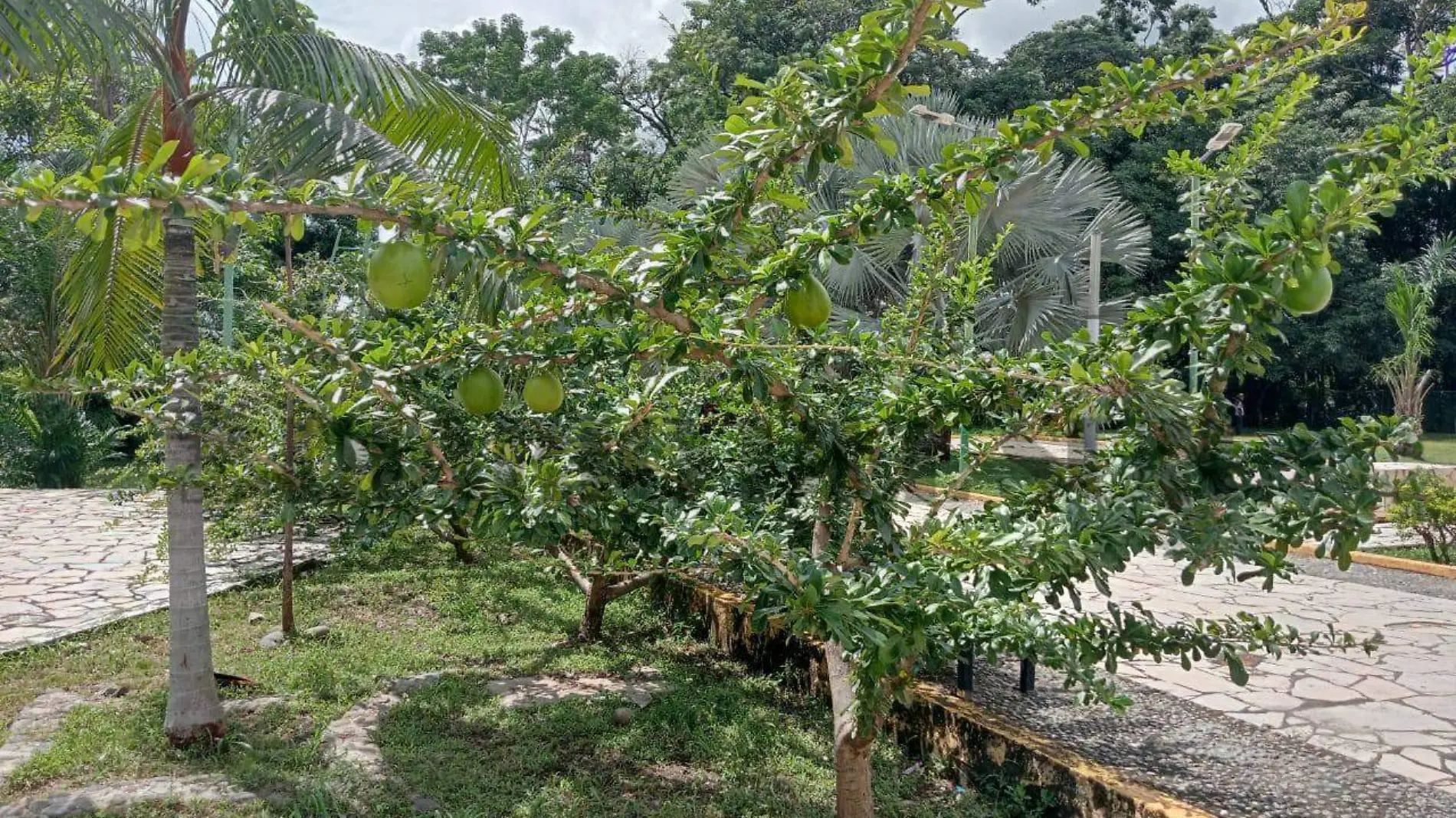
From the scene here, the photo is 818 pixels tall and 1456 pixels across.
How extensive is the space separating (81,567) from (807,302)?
27.9 ft

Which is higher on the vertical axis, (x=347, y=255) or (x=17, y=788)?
(x=347, y=255)

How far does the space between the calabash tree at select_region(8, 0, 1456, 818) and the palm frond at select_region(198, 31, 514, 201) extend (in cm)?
245

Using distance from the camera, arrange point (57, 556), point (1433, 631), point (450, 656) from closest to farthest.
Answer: point (450, 656) < point (1433, 631) < point (57, 556)

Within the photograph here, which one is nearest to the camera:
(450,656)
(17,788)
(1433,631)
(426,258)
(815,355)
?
(426,258)

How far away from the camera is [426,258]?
1.69 meters

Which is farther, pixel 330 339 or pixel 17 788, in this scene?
pixel 17 788

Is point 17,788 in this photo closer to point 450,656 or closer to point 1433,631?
point 450,656

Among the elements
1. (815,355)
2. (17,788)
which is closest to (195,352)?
(815,355)

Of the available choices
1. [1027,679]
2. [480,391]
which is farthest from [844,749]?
[1027,679]

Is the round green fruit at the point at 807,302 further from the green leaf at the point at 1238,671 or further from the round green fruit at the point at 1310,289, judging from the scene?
the green leaf at the point at 1238,671

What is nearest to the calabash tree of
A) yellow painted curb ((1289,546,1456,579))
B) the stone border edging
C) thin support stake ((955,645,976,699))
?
thin support stake ((955,645,976,699))

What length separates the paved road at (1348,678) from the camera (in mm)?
4086

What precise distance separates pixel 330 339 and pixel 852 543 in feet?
4.70

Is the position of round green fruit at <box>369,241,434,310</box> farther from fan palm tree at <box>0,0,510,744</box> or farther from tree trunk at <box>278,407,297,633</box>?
fan palm tree at <box>0,0,510,744</box>
